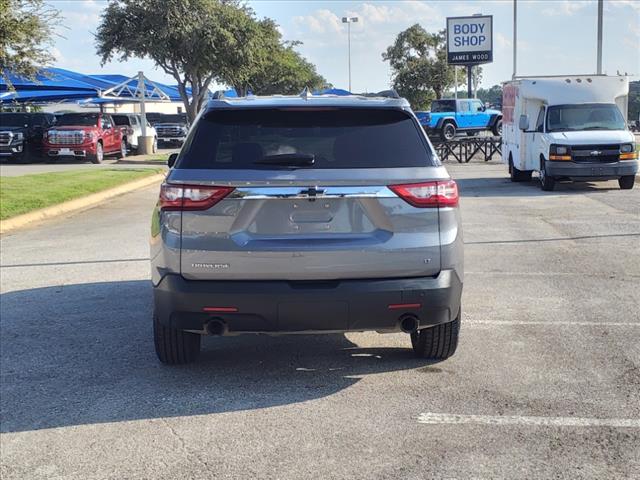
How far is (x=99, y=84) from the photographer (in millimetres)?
43375

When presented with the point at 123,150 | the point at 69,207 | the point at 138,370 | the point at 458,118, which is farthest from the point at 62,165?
the point at 138,370

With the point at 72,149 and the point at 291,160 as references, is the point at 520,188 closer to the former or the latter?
the point at 291,160

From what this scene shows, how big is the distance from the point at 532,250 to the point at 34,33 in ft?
36.1

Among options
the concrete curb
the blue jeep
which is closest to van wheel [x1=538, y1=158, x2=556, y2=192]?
the concrete curb

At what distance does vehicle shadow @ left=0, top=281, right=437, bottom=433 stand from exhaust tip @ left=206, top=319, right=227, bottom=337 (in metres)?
0.48

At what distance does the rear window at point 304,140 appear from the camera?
4.81m

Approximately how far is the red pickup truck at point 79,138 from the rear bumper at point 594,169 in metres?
18.3

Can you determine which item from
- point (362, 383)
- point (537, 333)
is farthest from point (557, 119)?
point (362, 383)

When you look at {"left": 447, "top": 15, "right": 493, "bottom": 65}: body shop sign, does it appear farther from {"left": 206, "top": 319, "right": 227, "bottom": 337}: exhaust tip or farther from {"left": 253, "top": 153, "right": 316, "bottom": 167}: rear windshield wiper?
{"left": 206, "top": 319, "right": 227, "bottom": 337}: exhaust tip

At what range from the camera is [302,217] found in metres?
4.68

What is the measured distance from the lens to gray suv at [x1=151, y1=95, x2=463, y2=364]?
4.66 m

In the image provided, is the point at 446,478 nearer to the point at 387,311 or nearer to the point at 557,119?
the point at 387,311

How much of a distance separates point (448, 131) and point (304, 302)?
34952mm

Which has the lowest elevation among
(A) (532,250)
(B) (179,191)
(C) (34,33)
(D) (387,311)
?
(A) (532,250)
